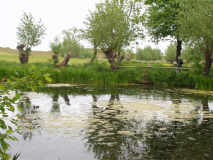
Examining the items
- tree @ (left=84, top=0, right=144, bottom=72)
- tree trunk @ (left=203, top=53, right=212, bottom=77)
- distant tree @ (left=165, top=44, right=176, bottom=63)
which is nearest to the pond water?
tree trunk @ (left=203, top=53, right=212, bottom=77)

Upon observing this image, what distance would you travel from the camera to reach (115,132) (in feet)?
25.1

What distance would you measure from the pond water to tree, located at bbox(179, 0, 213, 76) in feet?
31.0

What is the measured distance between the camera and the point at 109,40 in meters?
27.5

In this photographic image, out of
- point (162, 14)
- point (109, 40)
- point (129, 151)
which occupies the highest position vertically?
point (162, 14)

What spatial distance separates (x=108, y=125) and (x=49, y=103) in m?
4.72

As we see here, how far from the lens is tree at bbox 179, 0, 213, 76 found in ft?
65.6

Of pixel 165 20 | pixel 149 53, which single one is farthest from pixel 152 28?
pixel 149 53

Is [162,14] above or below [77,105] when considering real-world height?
above

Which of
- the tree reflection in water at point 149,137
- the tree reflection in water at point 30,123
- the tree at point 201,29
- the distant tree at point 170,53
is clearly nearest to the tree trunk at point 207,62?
the tree at point 201,29

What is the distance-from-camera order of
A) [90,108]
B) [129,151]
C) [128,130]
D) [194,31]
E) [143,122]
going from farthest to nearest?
[194,31], [90,108], [143,122], [128,130], [129,151]

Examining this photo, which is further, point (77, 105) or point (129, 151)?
point (77, 105)

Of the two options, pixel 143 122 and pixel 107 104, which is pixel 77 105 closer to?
pixel 107 104

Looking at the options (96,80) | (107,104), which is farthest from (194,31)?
(107,104)

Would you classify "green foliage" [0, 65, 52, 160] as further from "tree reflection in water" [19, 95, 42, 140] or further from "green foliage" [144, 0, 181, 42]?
"green foliage" [144, 0, 181, 42]
